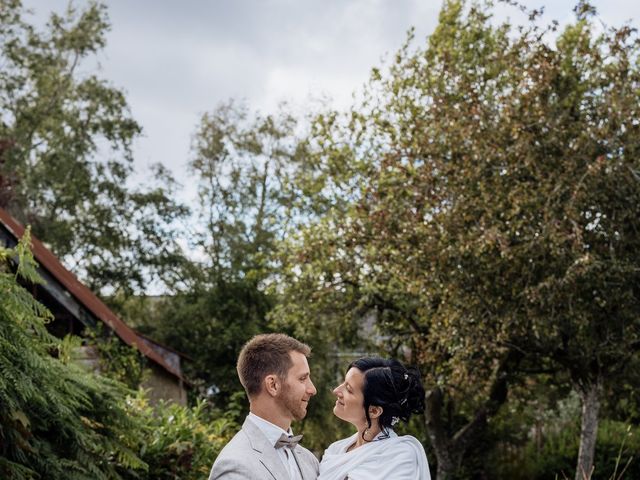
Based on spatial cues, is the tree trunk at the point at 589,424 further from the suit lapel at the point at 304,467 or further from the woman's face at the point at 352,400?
the suit lapel at the point at 304,467

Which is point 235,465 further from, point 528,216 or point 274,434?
point 528,216

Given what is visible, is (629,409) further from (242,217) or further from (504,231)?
(242,217)

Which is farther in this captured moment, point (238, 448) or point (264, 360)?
point (264, 360)

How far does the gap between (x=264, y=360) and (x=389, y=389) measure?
694 millimetres

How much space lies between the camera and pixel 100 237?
35.6m

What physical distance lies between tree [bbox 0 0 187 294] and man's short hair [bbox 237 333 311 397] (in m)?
31.1

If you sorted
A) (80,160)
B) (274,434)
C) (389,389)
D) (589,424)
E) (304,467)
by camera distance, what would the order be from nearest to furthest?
(274,434) → (304,467) → (389,389) → (589,424) → (80,160)

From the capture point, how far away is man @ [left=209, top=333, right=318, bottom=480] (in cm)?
426

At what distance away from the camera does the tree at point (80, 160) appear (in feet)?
114

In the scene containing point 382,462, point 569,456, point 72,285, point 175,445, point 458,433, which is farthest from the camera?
point 458,433

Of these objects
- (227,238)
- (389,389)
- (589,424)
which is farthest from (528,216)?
(227,238)

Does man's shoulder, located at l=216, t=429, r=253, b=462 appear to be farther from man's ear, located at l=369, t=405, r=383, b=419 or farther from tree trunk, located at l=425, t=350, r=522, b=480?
tree trunk, located at l=425, t=350, r=522, b=480

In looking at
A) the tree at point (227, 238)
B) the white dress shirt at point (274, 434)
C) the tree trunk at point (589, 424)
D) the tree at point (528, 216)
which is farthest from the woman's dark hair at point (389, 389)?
the tree at point (227, 238)

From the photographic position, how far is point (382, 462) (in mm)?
4422
